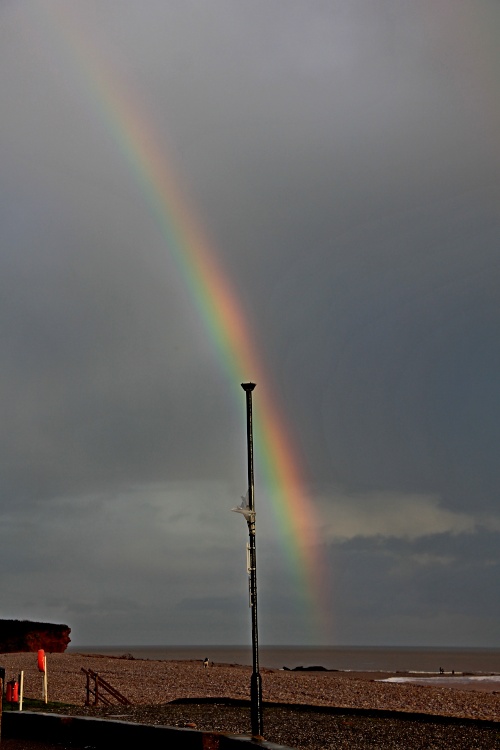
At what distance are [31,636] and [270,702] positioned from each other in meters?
64.9

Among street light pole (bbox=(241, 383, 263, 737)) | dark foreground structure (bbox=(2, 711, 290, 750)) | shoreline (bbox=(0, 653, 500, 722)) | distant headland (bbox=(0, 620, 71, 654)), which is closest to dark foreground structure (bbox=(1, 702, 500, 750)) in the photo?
dark foreground structure (bbox=(2, 711, 290, 750))

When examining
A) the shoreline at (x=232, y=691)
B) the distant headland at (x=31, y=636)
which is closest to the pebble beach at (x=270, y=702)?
the shoreline at (x=232, y=691)

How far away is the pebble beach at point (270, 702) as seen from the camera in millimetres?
19156

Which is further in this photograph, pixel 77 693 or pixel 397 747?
pixel 77 693

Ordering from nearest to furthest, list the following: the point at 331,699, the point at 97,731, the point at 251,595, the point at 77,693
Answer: the point at 97,731 → the point at 251,595 → the point at 77,693 → the point at 331,699

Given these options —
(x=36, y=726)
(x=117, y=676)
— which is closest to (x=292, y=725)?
(x=36, y=726)

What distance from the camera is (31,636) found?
276 feet

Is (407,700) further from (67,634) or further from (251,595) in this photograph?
(67,634)

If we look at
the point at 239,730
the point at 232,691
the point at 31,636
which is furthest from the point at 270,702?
the point at 31,636

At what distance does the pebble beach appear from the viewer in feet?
62.8

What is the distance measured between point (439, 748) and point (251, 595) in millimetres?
4903

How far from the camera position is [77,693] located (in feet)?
143

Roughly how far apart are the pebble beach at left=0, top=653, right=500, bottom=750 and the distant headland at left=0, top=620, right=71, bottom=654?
3.43m

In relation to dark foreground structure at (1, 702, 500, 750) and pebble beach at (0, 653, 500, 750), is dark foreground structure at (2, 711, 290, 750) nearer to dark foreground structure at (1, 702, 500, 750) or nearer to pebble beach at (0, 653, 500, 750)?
dark foreground structure at (1, 702, 500, 750)
